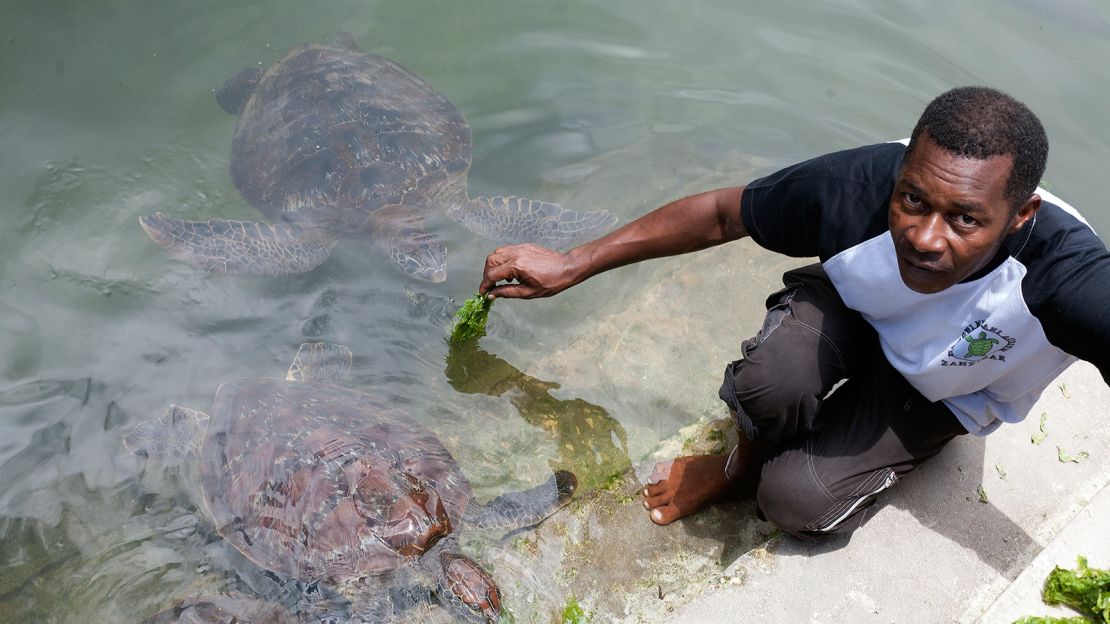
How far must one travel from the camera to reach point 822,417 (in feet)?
9.39

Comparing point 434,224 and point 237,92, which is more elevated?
point 237,92

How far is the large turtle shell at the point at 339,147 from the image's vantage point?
4418 mm

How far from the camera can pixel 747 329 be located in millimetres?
3943

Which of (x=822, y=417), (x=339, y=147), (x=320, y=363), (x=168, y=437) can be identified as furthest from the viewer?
(x=339, y=147)

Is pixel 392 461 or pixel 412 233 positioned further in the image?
pixel 412 233

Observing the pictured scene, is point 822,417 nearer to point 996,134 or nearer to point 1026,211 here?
point 1026,211

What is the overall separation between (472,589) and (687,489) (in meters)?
0.88

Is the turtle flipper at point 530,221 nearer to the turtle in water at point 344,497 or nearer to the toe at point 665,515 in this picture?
the turtle in water at point 344,497

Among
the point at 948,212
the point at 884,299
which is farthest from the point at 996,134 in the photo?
the point at 884,299

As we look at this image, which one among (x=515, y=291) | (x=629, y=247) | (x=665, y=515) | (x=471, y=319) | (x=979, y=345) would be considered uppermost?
(x=979, y=345)

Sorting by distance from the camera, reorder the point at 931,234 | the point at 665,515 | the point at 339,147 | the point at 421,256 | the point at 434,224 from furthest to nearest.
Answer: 1. the point at 434,224
2. the point at 339,147
3. the point at 421,256
4. the point at 665,515
5. the point at 931,234

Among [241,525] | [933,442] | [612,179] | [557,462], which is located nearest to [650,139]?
[612,179]

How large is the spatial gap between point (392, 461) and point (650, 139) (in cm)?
297

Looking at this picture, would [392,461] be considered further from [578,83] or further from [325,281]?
[578,83]
